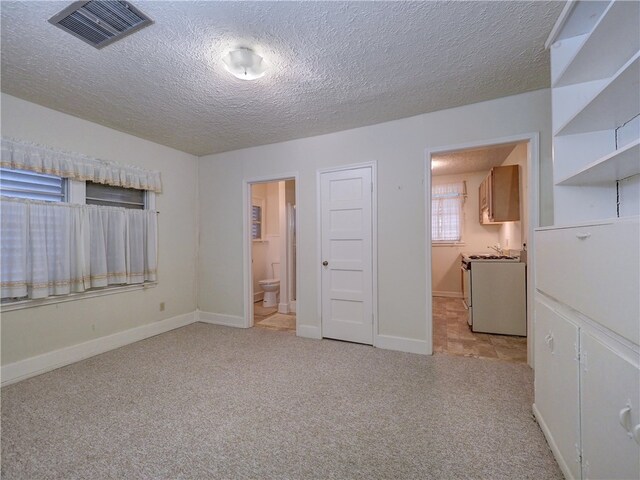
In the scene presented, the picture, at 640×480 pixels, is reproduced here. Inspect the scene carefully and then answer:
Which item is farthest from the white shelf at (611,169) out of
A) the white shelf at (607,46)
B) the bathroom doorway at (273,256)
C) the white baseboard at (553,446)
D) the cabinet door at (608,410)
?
the bathroom doorway at (273,256)

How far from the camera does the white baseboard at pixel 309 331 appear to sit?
3375 millimetres

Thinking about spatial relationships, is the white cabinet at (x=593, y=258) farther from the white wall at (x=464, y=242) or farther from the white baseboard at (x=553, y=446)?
the white wall at (x=464, y=242)

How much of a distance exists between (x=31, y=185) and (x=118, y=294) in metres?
1.35

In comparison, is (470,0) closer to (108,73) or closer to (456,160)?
(108,73)

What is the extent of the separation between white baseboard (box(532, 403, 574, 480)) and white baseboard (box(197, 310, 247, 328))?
317 centimetres

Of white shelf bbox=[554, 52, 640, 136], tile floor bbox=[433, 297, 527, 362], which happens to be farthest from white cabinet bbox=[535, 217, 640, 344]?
tile floor bbox=[433, 297, 527, 362]

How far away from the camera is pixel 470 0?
4.92 ft

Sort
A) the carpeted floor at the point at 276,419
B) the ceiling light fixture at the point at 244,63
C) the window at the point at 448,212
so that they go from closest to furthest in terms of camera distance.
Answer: the carpeted floor at the point at 276,419 → the ceiling light fixture at the point at 244,63 → the window at the point at 448,212

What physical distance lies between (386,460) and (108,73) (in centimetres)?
321

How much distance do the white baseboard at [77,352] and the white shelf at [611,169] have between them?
4.24 metres

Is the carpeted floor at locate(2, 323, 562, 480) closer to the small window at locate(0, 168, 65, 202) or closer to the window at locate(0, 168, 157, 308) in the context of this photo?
the window at locate(0, 168, 157, 308)

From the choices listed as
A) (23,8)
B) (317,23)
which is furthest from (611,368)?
(23,8)

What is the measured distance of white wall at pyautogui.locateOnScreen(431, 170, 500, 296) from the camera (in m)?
5.48

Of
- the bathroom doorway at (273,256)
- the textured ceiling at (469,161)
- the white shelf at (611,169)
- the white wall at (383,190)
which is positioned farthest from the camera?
the textured ceiling at (469,161)
